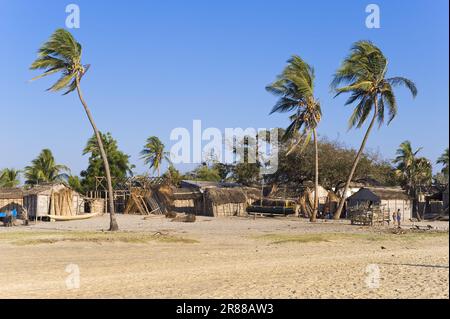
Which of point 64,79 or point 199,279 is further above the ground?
point 64,79

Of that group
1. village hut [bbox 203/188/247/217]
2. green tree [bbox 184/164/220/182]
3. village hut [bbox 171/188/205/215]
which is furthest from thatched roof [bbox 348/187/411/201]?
green tree [bbox 184/164/220/182]

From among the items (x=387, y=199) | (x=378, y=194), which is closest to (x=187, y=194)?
(x=378, y=194)

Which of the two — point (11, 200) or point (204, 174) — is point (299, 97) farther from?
point (204, 174)

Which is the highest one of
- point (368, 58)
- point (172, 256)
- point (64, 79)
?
point (368, 58)

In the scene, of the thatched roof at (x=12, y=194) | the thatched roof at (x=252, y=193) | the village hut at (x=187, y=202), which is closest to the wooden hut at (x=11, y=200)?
the thatched roof at (x=12, y=194)

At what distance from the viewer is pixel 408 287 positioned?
11.1m

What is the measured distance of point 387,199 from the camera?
40.3m

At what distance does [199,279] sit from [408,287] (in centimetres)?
460

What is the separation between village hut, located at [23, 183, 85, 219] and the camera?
3875 centimetres

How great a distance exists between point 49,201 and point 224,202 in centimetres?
1374

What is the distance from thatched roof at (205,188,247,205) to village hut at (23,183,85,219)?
1077cm

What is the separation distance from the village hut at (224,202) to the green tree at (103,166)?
11856 millimetres
